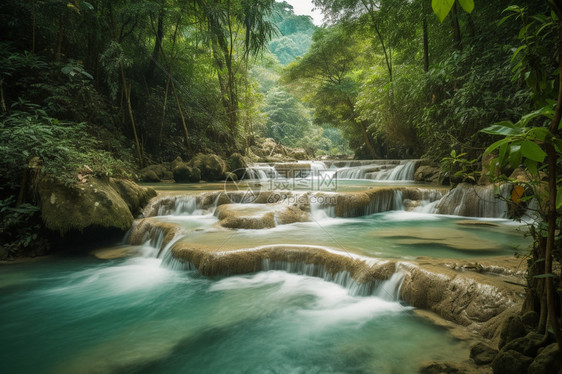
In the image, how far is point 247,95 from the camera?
16.1m

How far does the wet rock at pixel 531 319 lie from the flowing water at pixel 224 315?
1.86ft

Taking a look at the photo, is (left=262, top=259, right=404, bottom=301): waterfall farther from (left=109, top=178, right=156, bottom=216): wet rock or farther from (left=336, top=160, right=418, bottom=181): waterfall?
(left=336, top=160, right=418, bottom=181): waterfall

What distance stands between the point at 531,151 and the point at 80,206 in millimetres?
5805

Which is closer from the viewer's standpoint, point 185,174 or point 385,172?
point 185,174

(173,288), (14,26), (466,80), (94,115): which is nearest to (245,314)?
(173,288)

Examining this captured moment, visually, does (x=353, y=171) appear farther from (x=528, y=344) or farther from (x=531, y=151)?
(x=531, y=151)

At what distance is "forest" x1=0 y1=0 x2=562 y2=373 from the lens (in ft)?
4.64

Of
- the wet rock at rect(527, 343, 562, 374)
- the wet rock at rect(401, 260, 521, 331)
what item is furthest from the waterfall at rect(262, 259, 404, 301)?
the wet rock at rect(527, 343, 562, 374)

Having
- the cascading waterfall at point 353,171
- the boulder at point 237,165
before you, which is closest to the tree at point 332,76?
the cascading waterfall at point 353,171

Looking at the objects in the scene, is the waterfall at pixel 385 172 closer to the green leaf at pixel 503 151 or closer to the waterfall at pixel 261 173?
the waterfall at pixel 261 173

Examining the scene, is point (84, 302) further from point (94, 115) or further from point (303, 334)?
point (94, 115)

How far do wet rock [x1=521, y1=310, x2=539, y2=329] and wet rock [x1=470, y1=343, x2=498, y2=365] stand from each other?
0.98 feet

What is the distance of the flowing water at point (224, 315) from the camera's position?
7.31 ft

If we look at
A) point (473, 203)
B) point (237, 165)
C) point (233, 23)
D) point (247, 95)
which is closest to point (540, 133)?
point (473, 203)
